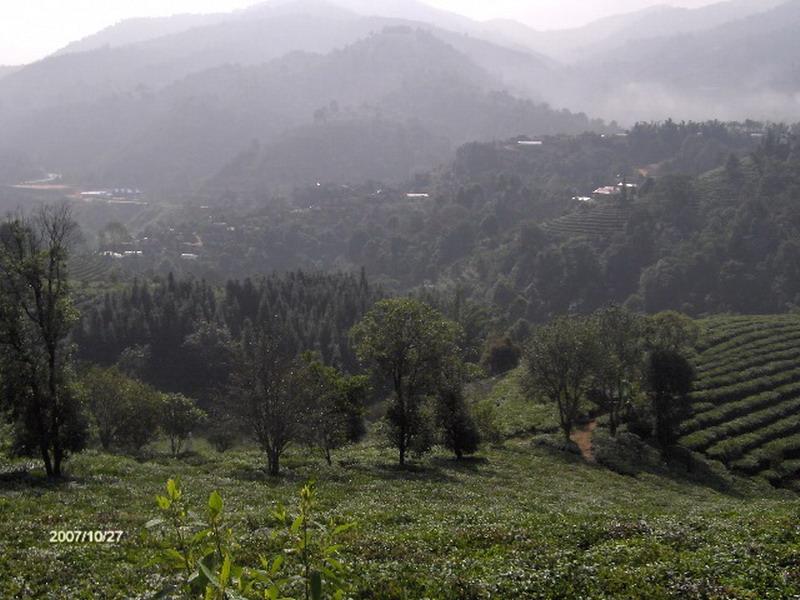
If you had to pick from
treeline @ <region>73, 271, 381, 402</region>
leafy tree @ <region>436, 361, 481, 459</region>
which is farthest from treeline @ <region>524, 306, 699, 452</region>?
treeline @ <region>73, 271, 381, 402</region>

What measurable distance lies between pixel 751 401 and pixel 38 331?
198 ft

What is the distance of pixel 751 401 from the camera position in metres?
61.1

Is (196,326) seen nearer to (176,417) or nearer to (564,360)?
(176,417)

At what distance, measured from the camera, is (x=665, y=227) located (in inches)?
7407

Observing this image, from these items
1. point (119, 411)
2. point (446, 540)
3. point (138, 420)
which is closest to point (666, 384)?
point (446, 540)

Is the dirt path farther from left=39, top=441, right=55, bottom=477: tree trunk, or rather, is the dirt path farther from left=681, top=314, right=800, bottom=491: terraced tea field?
left=39, top=441, right=55, bottom=477: tree trunk

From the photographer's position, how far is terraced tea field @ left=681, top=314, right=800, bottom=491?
52.1 meters

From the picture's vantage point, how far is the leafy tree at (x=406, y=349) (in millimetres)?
40781

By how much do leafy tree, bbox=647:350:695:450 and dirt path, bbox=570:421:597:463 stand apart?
591 centimetres

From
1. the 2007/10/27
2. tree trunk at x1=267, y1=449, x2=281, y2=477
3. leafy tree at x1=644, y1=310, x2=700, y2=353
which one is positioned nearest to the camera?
the 2007/10/27

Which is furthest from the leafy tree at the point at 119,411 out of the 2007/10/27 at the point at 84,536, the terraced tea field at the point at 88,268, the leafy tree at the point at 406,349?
the terraced tea field at the point at 88,268

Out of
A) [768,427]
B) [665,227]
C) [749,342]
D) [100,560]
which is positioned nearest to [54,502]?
[100,560]

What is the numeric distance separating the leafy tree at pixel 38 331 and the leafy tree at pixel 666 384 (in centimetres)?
4576

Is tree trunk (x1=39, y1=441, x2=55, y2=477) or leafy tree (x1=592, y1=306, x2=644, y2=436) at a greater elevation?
tree trunk (x1=39, y1=441, x2=55, y2=477)
